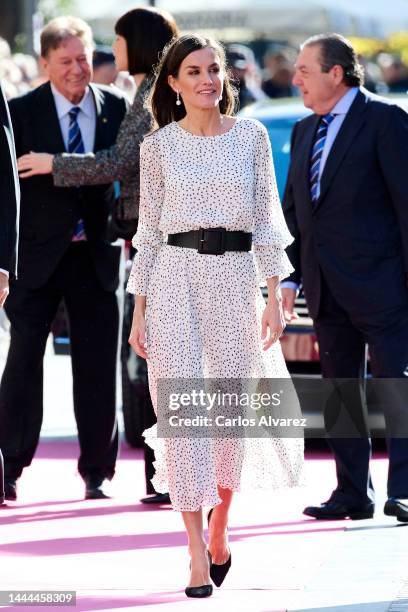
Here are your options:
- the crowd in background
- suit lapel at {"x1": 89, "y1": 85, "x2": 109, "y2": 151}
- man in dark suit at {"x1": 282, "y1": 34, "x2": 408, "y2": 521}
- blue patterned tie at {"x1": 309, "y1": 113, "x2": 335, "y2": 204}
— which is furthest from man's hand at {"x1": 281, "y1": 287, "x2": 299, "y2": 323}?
the crowd in background

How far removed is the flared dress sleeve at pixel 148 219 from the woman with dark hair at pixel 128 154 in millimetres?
1637

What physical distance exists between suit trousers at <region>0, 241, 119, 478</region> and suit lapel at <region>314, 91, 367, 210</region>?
126 cm

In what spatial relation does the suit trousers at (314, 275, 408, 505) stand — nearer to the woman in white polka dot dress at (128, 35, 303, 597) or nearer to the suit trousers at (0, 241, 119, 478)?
the suit trousers at (0, 241, 119, 478)

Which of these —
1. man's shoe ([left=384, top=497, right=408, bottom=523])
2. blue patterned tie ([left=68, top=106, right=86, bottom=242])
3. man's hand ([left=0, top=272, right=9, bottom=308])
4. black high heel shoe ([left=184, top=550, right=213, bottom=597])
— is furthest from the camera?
blue patterned tie ([left=68, top=106, right=86, bottom=242])

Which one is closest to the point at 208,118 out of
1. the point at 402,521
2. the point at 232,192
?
the point at 232,192

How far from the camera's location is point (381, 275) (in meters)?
7.41

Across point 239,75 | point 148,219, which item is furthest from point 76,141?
point 239,75

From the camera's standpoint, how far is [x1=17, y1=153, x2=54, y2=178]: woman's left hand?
25.7 ft

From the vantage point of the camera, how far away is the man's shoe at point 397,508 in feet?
23.7

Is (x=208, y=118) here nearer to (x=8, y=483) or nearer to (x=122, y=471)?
(x=8, y=483)

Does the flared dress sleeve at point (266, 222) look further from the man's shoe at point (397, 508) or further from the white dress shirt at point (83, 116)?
the white dress shirt at point (83, 116)

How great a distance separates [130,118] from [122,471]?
212 centimetres

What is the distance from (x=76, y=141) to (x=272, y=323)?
2393 millimetres

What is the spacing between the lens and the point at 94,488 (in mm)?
8227
